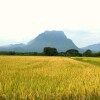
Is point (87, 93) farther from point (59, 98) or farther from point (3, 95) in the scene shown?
point (3, 95)

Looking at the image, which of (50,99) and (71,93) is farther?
(71,93)

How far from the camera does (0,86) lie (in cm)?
801

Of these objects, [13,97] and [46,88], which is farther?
[46,88]

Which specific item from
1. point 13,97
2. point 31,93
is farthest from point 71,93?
point 13,97

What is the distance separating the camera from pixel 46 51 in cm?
13725

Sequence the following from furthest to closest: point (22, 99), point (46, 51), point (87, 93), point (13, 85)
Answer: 1. point (46, 51)
2. point (13, 85)
3. point (87, 93)
4. point (22, 99)

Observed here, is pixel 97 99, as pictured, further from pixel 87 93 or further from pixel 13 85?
pixel 13 85

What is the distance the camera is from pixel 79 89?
26.4 feet

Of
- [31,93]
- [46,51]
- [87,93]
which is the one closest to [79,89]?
[87,93]

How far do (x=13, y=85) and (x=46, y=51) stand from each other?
128837 millimetres

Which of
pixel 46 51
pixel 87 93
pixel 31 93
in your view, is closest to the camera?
pixel 31 93

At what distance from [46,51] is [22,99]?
5144 inches

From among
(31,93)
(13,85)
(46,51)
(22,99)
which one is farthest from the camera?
(46,51)

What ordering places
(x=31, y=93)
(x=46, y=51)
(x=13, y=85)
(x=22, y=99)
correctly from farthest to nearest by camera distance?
(x=46, y=51) < (x=13, y=85) < (x=31, y=93) < (x=22, y=99)
